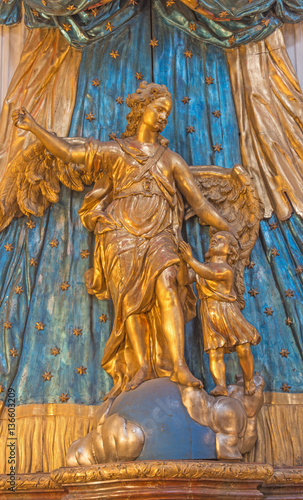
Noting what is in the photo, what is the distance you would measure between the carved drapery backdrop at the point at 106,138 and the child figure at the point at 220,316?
32 centimetres

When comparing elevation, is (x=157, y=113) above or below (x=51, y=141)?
above

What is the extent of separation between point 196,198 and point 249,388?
1080 mm

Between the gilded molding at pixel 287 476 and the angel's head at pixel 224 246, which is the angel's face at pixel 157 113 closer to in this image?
the angel's head at pixel 224 246

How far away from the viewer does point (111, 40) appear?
5242mm

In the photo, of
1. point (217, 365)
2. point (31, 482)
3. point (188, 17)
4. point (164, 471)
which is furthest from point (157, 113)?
point (31, 482)

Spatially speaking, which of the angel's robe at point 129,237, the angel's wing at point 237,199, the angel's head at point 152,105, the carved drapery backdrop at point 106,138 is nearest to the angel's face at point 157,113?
the angel's head at point 152,105

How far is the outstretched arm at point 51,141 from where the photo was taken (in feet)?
14.6

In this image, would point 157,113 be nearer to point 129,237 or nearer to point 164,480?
point 129,237

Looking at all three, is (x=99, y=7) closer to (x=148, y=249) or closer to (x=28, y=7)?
(x=28, y=7)

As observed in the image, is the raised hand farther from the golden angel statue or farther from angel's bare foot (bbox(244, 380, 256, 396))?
angel's bare foot (bbox(244, 380, 256, 396))

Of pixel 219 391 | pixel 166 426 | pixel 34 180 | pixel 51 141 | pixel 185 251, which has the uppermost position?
pixel 51 141

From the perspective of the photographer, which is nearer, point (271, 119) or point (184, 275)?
point (184, 275)

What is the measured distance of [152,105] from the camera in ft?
14.8

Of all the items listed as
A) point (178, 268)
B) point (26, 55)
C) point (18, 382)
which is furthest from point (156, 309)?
point (26, 55)
